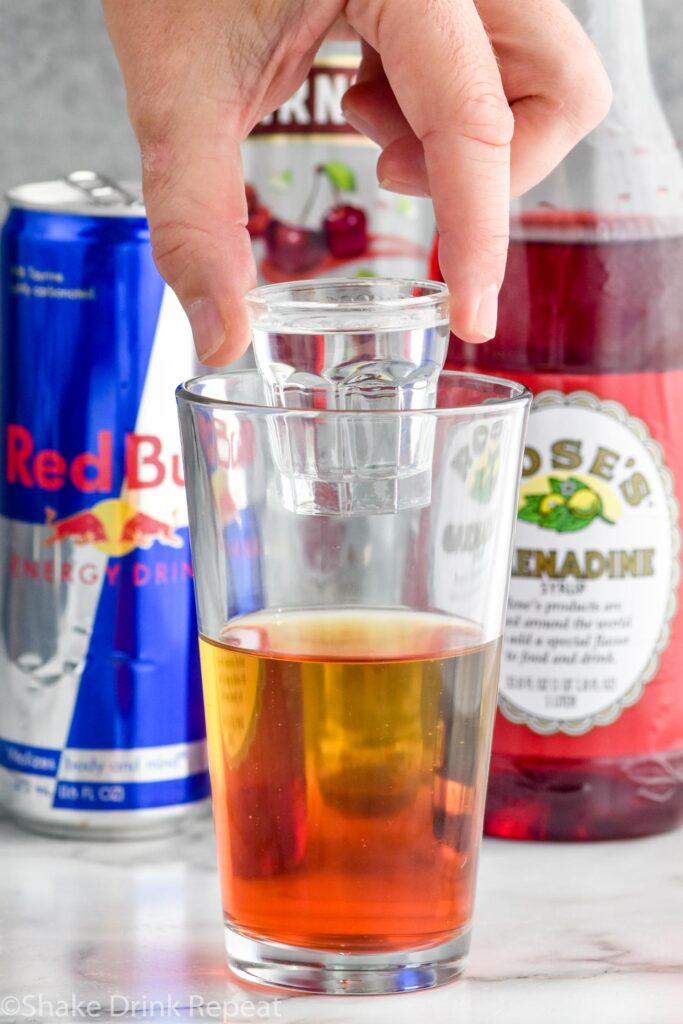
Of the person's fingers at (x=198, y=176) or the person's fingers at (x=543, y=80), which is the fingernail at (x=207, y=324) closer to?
the person's fingers at (x=198, y=176)

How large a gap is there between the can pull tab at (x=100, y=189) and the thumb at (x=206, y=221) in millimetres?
169

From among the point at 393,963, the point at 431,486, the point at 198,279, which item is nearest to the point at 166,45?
the point at 198,279

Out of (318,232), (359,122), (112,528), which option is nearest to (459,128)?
(359,122)

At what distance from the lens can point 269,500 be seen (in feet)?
1.88

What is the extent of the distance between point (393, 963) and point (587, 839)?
23 centimetres

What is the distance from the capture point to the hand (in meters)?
0.58

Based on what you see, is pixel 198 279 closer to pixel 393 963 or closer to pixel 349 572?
pixel 349 572

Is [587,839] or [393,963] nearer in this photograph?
[393,963]

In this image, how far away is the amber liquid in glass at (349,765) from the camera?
0.56 meters

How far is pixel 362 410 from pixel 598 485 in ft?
0.79

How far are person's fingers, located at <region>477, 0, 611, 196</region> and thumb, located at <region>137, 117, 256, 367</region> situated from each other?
163 mm

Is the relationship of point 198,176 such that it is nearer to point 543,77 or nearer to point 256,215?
point 543,77

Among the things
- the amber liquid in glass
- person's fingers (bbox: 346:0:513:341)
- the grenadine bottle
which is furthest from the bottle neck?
the amber liquid in glass

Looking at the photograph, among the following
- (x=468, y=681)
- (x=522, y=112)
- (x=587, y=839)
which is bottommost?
(x=587, y=839)
